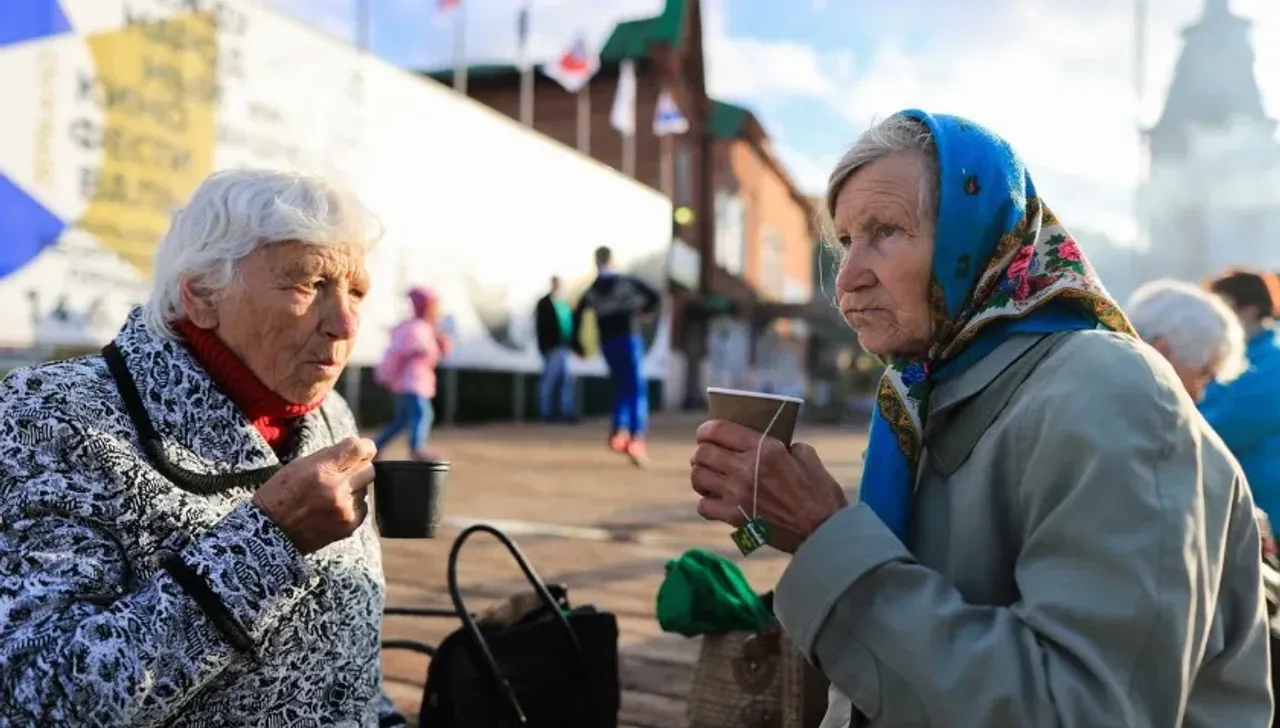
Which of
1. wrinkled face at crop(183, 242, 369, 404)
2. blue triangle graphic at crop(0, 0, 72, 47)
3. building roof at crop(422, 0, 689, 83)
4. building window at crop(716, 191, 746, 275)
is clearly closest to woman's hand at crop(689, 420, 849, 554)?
wrinkled face at crop(183, 242, 369, 404)

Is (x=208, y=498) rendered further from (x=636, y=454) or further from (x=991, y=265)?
(x=636, y=454)

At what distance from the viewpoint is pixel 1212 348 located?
3271 millimetres

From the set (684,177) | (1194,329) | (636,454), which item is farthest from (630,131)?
(1194,329)

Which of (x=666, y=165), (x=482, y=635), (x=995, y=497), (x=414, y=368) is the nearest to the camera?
(x=995, y=497)

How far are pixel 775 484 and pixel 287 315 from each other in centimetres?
92

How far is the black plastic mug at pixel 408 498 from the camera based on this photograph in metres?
1.54

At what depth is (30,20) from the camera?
7723 millimetres

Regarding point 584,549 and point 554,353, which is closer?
point 584,549

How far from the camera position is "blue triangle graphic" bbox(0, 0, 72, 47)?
7.56 metres

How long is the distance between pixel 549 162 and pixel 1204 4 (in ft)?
130

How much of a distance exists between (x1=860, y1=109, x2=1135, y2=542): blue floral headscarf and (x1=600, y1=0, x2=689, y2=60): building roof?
2706cm

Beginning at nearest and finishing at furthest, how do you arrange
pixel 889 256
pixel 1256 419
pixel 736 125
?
pixel 889 256, pixel 1256 419, pixel 736 125

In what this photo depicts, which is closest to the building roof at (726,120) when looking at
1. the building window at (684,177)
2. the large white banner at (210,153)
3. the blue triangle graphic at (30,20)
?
the building window at (684,177)

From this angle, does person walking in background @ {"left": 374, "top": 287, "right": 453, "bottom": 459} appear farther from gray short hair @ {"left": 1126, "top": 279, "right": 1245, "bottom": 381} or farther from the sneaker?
gray short hair @ {"left": 1126, "top": 279, "right": 1245, "bottom": 381}
